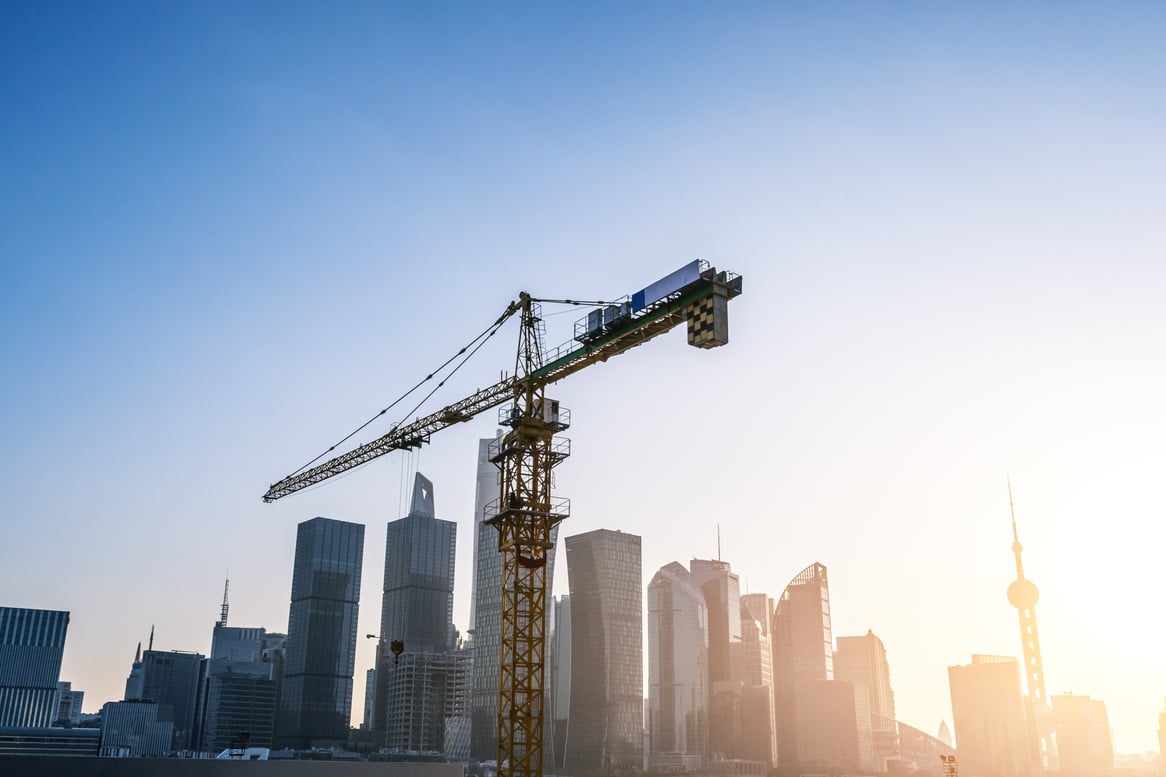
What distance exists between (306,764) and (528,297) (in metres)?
38.0

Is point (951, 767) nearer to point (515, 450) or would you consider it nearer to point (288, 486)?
point (515, 450)

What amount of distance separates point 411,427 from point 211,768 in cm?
3956

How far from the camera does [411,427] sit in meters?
87.6

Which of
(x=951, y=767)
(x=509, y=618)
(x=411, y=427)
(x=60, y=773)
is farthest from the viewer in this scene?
(x=411, y=427)

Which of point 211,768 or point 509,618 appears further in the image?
point 509,618

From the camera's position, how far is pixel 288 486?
352ft

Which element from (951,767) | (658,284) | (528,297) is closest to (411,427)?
(528,297)

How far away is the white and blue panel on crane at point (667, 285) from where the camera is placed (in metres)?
57.9

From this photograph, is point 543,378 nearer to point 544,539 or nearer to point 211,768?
point 544,539

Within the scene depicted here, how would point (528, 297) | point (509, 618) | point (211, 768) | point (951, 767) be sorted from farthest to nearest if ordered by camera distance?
point (528, 297)
point (509, 618)
point (951, 767)
point (211, 768)

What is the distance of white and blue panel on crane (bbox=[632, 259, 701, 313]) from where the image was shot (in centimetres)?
5788

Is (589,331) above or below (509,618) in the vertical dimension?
above

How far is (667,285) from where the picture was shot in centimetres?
5966

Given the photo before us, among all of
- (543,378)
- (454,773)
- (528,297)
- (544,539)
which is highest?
(528,297)
